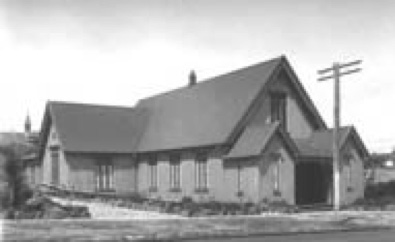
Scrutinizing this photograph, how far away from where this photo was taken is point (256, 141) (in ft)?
110

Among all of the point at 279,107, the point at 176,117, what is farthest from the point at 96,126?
the point at 279,107

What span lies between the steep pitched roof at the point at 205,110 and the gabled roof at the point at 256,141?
0.87 metres

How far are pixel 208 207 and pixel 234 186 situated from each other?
19.4 ft

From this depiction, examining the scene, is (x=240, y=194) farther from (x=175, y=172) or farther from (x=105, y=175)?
(x=105, y=175)

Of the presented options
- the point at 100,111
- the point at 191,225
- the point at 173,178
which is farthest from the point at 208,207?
the point at 100,111

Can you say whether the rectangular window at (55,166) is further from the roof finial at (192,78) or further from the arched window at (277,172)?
the arched window at (277,172)

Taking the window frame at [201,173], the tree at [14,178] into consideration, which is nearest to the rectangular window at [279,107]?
the window frame at [201,173]

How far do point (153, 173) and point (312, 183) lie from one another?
11.0 metres

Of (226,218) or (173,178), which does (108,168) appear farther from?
(226,218)

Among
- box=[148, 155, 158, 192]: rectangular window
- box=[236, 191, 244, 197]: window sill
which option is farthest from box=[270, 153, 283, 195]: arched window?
box=[148, 155, 158, 192]: rectangular window

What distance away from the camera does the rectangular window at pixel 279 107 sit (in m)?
37.8

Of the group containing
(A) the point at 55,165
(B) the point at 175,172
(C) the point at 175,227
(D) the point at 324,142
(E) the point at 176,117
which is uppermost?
(E) the point at 176,117

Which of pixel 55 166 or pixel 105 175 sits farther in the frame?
pixel 55 166

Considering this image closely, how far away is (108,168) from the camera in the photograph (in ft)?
143
